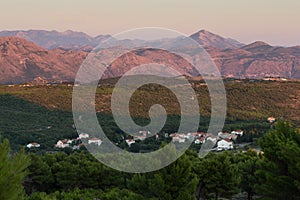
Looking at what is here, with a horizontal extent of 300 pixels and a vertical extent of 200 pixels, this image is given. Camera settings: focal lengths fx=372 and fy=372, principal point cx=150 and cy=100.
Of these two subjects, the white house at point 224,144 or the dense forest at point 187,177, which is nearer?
the dense forest at point 187,177

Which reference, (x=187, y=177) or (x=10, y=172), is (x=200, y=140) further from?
(x=10, y=172)

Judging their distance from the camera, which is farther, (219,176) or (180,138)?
(180,138)

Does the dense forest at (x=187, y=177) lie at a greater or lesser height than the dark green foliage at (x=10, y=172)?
lesser

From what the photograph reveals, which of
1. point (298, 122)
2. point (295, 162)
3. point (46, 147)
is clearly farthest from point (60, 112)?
point (295, 162)

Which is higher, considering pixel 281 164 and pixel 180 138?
pixel 281 164

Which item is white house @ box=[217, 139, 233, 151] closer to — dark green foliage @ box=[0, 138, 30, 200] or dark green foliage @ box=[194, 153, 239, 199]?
dark green foliage @ box=[194, 153, 239, 199]

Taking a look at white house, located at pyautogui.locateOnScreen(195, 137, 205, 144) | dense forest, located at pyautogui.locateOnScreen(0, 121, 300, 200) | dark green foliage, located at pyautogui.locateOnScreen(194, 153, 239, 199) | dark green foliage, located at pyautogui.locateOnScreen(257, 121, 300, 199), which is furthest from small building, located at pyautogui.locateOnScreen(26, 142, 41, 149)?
dark green foliage, located at pyautogui.locateOnScreen(257, 121, 300, 199)

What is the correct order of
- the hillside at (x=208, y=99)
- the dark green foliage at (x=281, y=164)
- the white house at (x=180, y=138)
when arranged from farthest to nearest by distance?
the hillside at (x=208, y=99)
the white house at (x=180, y=138)
the dark green foliage at (x=281, y=164)

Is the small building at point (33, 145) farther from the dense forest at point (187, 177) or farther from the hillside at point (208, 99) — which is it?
the dense forest at point (187, 177)

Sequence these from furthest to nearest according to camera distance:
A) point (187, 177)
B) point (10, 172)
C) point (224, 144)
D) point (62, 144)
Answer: point (224, 144) → point (62, 144) → point (187, 177) → point (10, 172)

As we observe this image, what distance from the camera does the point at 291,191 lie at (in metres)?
12.6

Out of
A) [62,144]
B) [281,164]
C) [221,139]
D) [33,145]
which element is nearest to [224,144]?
[221,139]

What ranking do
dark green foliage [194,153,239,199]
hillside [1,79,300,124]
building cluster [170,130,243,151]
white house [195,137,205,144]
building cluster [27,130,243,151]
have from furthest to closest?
1. hillside [1,79,300,124]
2. building cluster [170,130,243,151]
3. white house [195,137,205,144]
4. building cluster [27,130,243,151]
5. dark green foliage [194,153,239,199]

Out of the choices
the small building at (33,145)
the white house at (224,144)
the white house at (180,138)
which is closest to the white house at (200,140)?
the white house at (224,144)
